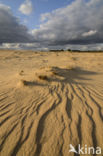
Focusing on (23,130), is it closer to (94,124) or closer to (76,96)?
(94,124)

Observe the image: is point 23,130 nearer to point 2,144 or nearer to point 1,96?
point 2,144

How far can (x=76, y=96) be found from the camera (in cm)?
319

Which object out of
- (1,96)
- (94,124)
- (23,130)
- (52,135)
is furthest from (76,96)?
(1,96)

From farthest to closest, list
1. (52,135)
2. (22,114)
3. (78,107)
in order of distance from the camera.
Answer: (78,107) → (22,114) → (52,135)

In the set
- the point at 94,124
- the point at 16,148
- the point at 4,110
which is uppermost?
the point at 4,110

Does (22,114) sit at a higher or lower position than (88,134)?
higher

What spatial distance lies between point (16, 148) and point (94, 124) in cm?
162

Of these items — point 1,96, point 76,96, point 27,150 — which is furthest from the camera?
point 76,96

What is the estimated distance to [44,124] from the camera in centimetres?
199

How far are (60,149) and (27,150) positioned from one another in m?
0.54

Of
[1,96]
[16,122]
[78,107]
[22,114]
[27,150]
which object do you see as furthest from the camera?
[1,96]

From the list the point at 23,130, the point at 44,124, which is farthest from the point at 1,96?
the point at 44,124

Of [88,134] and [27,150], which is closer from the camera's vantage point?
[27,150]

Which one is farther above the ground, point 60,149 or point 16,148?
point 16,148
